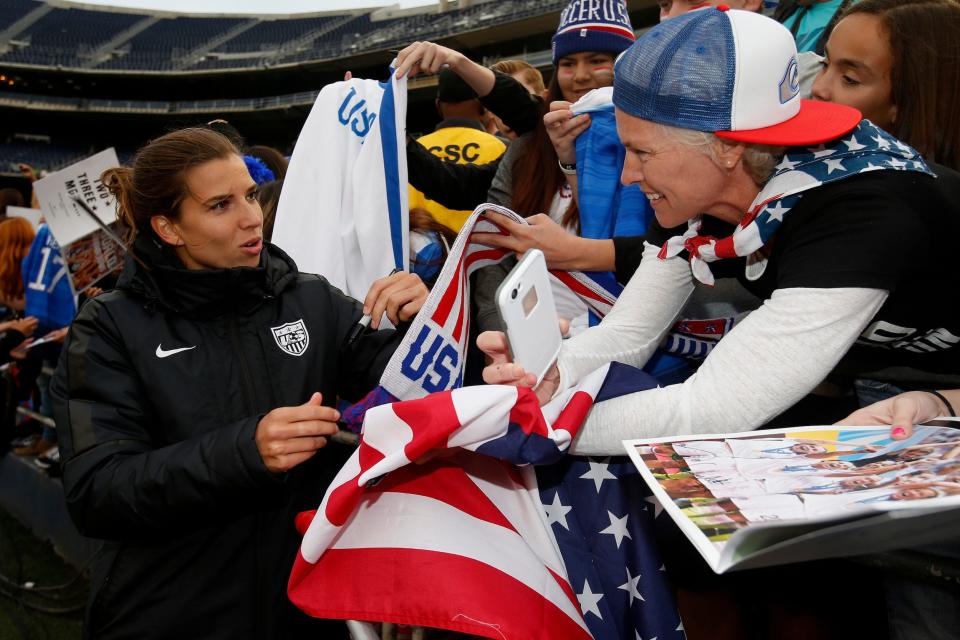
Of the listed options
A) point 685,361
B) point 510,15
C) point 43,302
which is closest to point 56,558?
point 43,302

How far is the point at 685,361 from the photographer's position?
1889mm

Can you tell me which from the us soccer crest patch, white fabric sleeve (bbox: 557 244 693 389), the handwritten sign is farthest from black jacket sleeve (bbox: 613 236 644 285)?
the handwritten sign

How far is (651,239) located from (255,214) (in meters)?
0.95

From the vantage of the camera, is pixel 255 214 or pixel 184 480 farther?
pixel 255 214

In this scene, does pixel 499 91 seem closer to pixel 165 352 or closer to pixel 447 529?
pixel 165 352

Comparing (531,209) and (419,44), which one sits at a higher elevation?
(419,44)

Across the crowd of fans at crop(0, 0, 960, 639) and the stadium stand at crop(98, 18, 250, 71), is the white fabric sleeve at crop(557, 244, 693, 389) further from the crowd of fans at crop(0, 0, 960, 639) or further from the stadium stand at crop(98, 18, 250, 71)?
the stadium stand at crop(98, 18, 250, 71)

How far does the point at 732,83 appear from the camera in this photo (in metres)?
1.22

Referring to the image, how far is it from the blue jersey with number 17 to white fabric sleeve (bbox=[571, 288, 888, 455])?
4.14 meters

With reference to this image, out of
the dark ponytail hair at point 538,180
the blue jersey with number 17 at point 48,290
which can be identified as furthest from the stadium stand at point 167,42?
the dark ponytail hair at point 538,180

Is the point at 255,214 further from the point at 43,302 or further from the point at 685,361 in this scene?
the point at 43,302

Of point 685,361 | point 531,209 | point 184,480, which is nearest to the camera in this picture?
point 184,480

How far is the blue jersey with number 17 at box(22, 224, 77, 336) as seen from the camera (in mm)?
4395

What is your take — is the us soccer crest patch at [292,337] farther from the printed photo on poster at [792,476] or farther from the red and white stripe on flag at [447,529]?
the printed photo on poster at [792,476]
